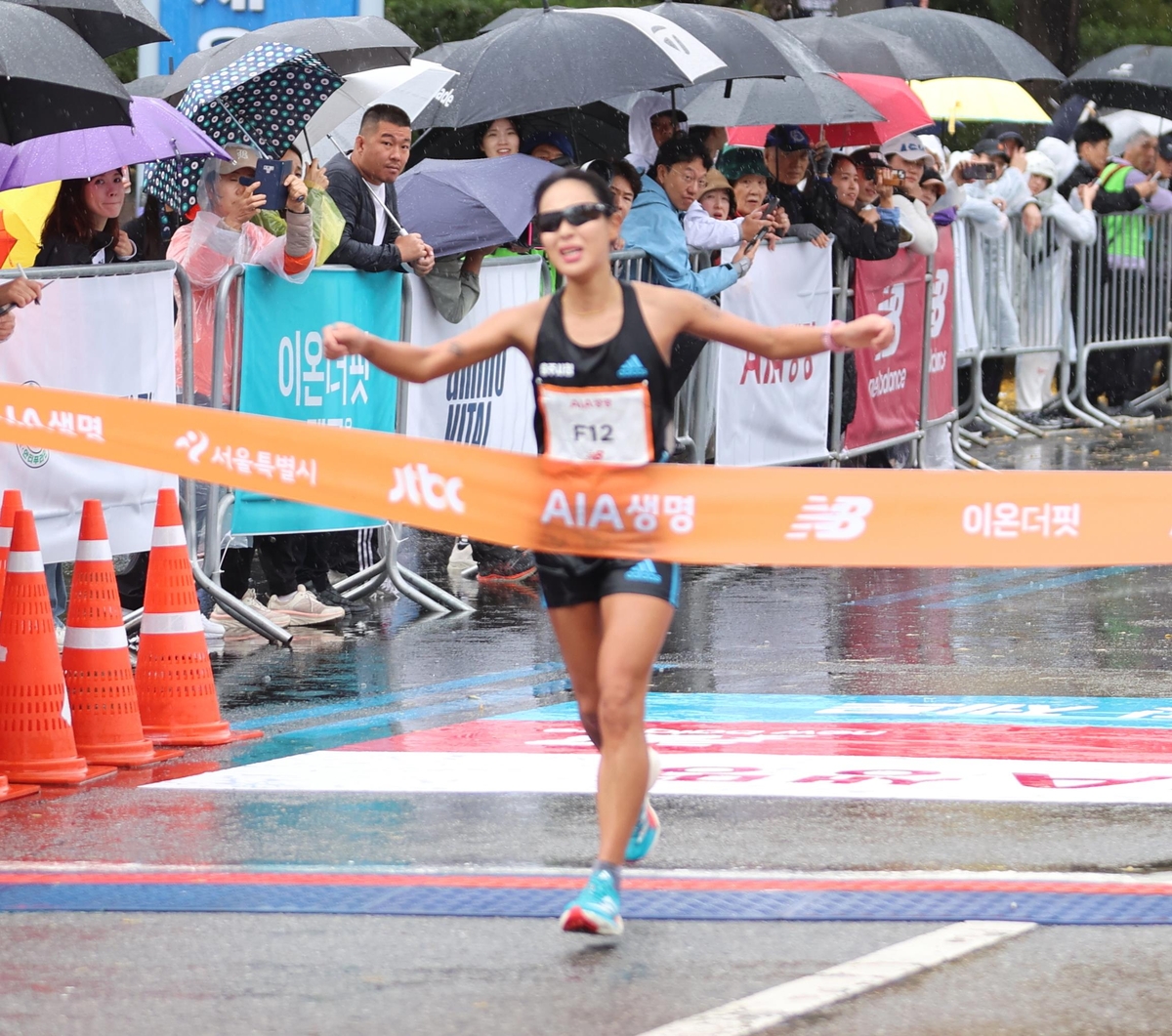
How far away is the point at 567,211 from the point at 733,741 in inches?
111

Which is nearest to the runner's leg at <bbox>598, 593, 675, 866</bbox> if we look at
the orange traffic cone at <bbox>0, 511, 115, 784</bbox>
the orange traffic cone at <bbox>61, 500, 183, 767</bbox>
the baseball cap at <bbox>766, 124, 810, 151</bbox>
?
the orange traffic cone at <bbox>0, 511, 115, 784</bbox>

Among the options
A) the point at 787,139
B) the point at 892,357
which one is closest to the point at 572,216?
the point at 787,139

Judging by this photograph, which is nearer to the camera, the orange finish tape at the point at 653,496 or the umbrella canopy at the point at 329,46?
the orange finish tape at the point at 653,496

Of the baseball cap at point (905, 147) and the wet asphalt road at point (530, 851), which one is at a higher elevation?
the baseball cap at point (905, 147)

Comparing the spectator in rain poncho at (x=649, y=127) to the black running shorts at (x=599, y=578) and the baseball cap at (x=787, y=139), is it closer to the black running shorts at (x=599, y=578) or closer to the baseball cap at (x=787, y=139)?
the baseball cap at (x=787, y=139)

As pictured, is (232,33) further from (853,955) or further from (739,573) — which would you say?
(853,955)

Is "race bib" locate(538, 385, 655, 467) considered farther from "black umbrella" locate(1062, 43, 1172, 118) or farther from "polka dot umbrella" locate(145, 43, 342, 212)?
"black umbrella" locate(1062, 43, 1172, 118)

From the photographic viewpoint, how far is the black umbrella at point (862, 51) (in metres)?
16.3

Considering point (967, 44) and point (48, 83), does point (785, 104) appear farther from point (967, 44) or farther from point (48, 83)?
point (48, 83)

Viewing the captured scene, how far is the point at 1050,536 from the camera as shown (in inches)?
231

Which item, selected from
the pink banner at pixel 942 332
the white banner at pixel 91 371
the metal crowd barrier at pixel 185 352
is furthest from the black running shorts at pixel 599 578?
the pink banner at pixel 942 332

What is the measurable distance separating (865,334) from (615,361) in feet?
2.12

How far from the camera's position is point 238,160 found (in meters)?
10.5

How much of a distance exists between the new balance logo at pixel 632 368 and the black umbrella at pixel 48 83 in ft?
10.5
